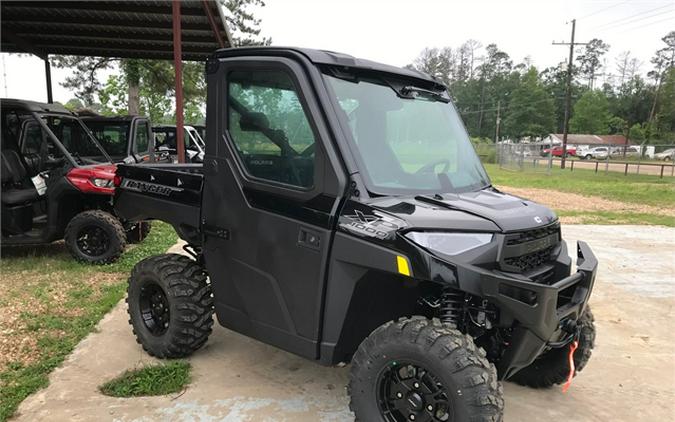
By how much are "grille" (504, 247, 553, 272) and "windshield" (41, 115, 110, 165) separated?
6.45 m

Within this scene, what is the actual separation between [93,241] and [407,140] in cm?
526

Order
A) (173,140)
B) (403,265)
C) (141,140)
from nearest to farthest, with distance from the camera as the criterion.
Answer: (403,265), (141,140), (173,140)

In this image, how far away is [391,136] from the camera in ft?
10.0

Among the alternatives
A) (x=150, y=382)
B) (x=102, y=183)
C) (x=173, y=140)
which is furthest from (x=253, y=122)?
(x=173, y=140)

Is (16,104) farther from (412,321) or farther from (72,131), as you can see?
(412,321)

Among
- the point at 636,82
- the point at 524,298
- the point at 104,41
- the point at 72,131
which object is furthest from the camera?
the point at 636,82

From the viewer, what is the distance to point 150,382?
3494mm

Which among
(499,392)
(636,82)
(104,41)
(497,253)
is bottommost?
(499,392)

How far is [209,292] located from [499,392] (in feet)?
7.38

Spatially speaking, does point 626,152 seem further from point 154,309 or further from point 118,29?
point 154,309

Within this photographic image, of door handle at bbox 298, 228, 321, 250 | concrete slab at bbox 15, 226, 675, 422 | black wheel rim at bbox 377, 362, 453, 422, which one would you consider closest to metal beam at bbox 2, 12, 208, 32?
concrete slab at bbox 15, 226, 675, 422

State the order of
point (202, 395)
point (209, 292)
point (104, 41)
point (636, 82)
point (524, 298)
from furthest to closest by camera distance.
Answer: point (636, 82), point (104, 41), point (209, 292), point (202, 395), point (524, 298)

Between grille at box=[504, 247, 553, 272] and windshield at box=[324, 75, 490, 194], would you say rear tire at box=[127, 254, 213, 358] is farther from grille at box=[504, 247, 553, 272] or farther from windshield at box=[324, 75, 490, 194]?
grille at box=[504, 247, 553, 272]

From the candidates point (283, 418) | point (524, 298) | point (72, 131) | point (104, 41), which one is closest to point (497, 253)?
point (524, 298)
